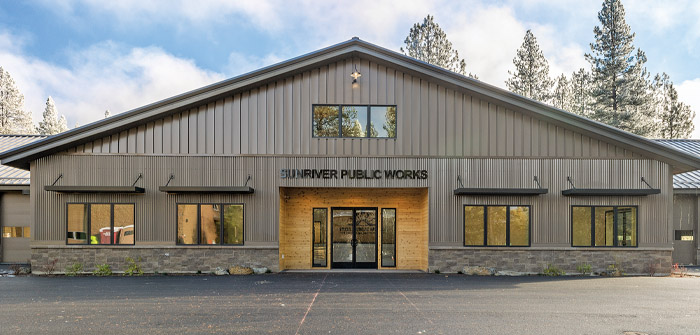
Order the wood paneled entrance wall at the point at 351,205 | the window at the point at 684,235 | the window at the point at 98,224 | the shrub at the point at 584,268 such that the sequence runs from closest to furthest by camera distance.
Answer: the shrub at the point at 584,268 < the window at the point at 98,224 < the wood paneled entrance wall at the point at 351,205 < the window at the point at 684,235

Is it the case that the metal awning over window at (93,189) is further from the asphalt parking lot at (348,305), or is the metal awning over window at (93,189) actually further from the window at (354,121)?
the window at (354,121)

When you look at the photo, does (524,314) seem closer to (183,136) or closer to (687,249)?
(183,136)

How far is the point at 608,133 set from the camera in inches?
547

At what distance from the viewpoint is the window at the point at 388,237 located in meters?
15.5

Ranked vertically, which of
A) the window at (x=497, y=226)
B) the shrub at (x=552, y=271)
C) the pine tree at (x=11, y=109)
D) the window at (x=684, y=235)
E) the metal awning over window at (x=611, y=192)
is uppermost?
the pine tree at (x=11, y=109)

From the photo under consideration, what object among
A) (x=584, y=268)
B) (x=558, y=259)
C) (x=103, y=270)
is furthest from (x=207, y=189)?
(x=584, y=268)

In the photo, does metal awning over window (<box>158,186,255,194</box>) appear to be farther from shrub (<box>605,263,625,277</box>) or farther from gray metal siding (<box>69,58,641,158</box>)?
shrub (<box>605,263,625,277</box>)

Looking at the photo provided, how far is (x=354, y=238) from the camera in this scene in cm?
1550

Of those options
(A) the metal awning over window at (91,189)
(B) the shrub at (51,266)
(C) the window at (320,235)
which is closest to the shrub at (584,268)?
(C) the window at (320,235)

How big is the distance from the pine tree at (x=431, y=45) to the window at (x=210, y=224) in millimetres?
21802

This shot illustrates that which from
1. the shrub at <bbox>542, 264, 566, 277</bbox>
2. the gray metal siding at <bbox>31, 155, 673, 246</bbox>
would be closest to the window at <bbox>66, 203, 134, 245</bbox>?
the gray metal siding at <bbox>31, 155, 673, 246</bbox>

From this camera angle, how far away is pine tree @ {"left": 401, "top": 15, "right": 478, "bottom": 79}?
32094 millimetres

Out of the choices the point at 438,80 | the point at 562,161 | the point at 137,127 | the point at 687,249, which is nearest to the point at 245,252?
the point at 137,127

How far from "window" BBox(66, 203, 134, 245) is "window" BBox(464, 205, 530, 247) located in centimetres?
1061
